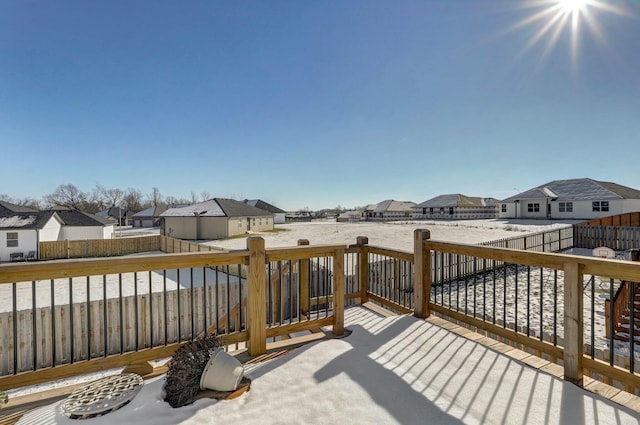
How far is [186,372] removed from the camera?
2.11 metres

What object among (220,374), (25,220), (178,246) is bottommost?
(178,246)

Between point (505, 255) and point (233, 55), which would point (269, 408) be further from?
point (233, 55)

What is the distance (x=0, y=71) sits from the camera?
1040 centimetres

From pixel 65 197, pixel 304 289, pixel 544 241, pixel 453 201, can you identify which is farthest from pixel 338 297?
pixel 65 197

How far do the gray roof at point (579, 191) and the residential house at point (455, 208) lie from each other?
34.9ft

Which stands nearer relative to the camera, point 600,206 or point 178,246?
point 178,246

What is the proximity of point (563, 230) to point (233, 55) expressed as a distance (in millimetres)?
15686

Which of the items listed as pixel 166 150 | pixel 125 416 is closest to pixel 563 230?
pixel 125 416

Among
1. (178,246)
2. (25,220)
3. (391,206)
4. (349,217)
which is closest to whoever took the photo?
(178,246)

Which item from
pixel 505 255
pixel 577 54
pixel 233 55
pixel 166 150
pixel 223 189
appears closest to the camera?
pixel 505 255

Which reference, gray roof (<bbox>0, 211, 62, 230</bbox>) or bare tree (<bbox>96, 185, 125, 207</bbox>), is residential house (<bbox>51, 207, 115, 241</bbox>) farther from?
bare tree (<bbox>96, 185, 125, 207</bbox>)

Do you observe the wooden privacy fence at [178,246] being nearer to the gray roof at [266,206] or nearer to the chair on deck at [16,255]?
the chair on deck at [16,255]

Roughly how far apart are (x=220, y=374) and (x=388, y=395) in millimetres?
1257

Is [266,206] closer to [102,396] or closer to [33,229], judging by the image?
[33,229]
